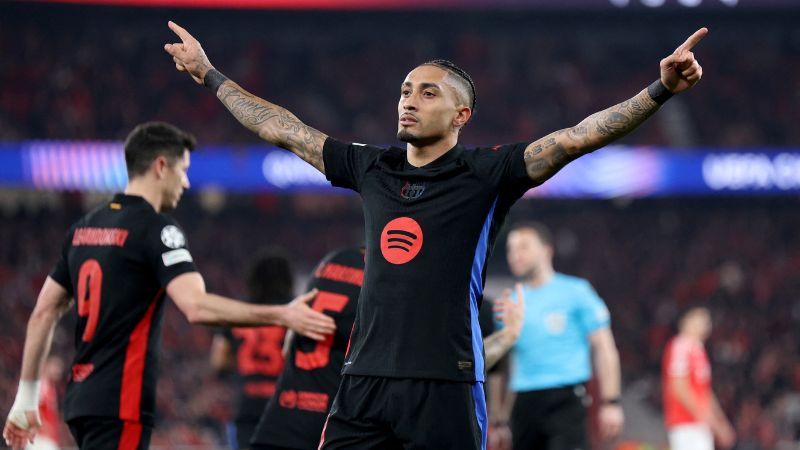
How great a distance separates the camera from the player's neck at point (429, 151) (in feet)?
14.3

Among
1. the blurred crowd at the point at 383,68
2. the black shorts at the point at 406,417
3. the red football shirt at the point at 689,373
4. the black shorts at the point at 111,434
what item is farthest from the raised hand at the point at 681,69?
the blurred crowd at the point at 383,68

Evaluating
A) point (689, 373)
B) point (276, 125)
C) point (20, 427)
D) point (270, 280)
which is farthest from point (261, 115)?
point (689, 373)

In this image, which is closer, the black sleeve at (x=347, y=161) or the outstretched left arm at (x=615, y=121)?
the outstretched left arm at (x=615, y=121)

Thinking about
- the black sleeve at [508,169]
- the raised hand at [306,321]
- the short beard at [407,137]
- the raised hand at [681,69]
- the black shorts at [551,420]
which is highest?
the raised hand at [681,69]

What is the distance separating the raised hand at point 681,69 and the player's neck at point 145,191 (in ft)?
8.75

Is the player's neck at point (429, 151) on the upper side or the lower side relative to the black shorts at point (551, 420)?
upper

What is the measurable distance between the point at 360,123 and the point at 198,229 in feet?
14.1

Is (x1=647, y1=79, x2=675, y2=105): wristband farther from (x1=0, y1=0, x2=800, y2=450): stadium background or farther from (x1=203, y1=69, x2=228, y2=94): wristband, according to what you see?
(x1=0, y1=0, x2=800, y2=450): stadium background

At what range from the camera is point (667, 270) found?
24.1 m

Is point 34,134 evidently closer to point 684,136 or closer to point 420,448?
point 684,136

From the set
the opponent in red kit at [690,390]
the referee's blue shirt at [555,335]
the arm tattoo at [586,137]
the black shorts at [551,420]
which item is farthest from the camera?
the opponent in red kit at [690,390]

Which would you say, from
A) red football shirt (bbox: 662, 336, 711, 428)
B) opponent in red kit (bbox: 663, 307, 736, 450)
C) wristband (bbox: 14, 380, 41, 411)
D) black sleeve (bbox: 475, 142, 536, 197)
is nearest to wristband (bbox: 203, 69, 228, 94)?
black sleeve (bbox: 475, 142, 536, 197)

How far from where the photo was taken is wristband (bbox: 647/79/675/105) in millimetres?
3992

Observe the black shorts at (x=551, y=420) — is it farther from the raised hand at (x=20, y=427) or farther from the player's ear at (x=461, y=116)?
the player's ear at (x=461, y=116)
